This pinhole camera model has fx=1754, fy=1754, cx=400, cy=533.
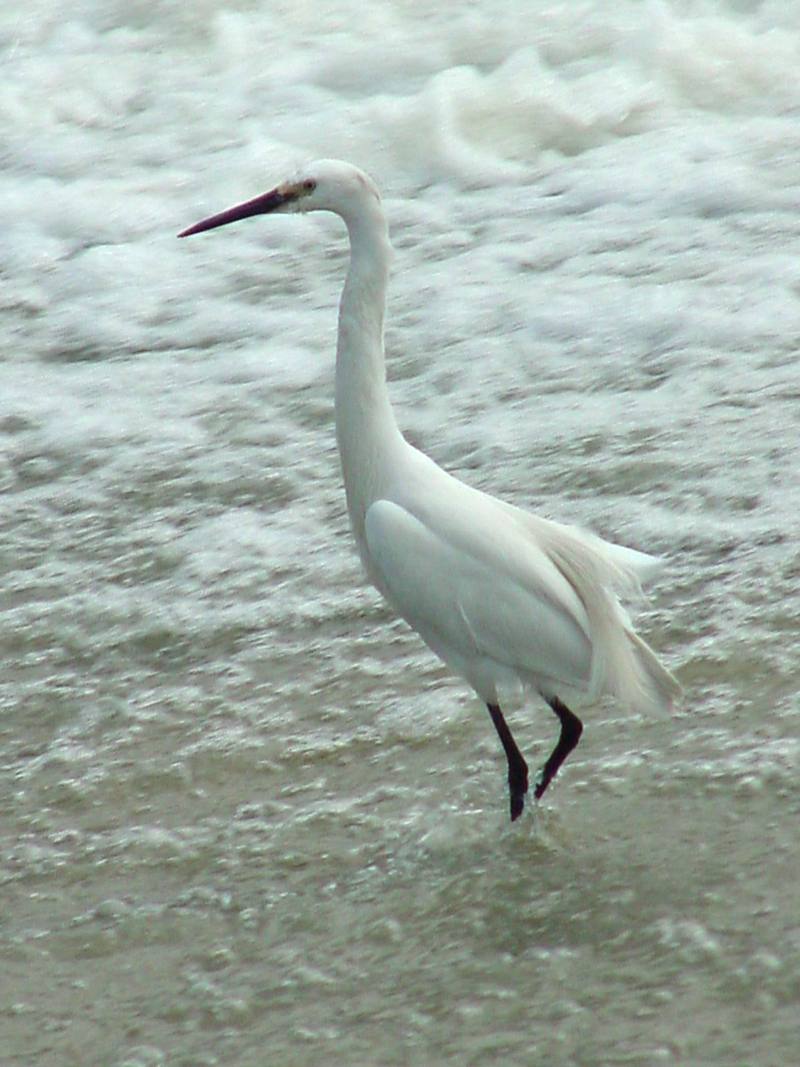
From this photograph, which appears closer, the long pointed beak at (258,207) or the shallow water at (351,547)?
the shallow water at (351,547)

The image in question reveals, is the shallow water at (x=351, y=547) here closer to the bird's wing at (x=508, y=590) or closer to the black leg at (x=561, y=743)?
the black leg at (x=561, y=743)

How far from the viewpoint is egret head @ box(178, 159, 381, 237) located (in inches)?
129

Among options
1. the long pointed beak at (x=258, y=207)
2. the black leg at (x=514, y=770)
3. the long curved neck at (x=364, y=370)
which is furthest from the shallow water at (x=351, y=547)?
the long pointed beak at (x=258, y=207)

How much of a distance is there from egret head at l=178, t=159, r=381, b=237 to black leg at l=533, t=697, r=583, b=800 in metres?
1.03

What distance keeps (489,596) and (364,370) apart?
1.67 feet

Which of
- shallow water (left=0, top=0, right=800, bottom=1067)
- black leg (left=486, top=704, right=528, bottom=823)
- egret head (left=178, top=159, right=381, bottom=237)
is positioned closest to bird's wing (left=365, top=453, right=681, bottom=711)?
black leg (left=486, top=704, right=528, bottom=823)

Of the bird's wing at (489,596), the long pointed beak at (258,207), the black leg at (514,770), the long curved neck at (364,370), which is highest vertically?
the long pointed beak at (258,207)

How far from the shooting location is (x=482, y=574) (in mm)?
3346

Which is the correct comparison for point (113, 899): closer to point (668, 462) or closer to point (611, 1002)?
point (611, 1002)

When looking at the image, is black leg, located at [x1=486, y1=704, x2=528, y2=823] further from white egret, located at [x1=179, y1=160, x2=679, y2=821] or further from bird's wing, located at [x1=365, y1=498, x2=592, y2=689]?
bird's wing, located at [x1=365, y1=498, x2=592, y2=689]

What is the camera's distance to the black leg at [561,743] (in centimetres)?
333

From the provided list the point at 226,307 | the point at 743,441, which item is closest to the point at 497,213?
the point at 226,307

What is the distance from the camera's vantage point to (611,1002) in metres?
2.71

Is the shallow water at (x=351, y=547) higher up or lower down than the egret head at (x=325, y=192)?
lower down
